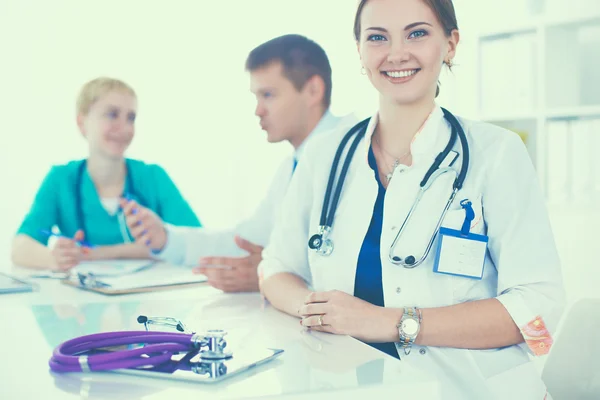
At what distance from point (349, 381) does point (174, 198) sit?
1912mm

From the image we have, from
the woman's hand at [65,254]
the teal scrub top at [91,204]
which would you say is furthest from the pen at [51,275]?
the teal scrub top at [91,204]

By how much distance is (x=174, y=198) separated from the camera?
2.66 m

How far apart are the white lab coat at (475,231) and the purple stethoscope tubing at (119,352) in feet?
1.56

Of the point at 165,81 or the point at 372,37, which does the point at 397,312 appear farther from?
the point at 165,81

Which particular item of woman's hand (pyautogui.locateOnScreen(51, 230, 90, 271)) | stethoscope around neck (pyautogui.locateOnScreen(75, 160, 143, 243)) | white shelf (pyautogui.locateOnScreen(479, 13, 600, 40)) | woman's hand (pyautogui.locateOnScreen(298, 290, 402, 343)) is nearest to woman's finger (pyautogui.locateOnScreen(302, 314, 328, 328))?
woman's hand (pyautogui.locateOnScreen(298, 290, 402, 343))

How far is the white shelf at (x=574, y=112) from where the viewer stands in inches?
104

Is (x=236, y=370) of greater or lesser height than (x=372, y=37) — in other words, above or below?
below

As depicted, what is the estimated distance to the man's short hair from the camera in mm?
2168

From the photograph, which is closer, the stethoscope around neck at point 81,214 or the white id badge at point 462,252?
the white id badge at point 462,252

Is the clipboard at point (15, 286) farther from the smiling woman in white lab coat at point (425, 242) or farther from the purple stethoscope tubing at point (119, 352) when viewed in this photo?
the purple stethoscope tubing at point (119, 352)

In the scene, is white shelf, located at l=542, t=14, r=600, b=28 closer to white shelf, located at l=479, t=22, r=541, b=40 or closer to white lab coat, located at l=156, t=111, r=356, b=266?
white shelf, located at l=479, t=22, r=541, b=40

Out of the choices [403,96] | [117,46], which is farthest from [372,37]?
[117,46]

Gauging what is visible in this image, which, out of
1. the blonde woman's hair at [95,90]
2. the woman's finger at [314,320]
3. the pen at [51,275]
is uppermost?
the blonde woman's hair at [95,90]

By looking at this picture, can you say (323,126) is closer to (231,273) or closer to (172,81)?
(231,273)
